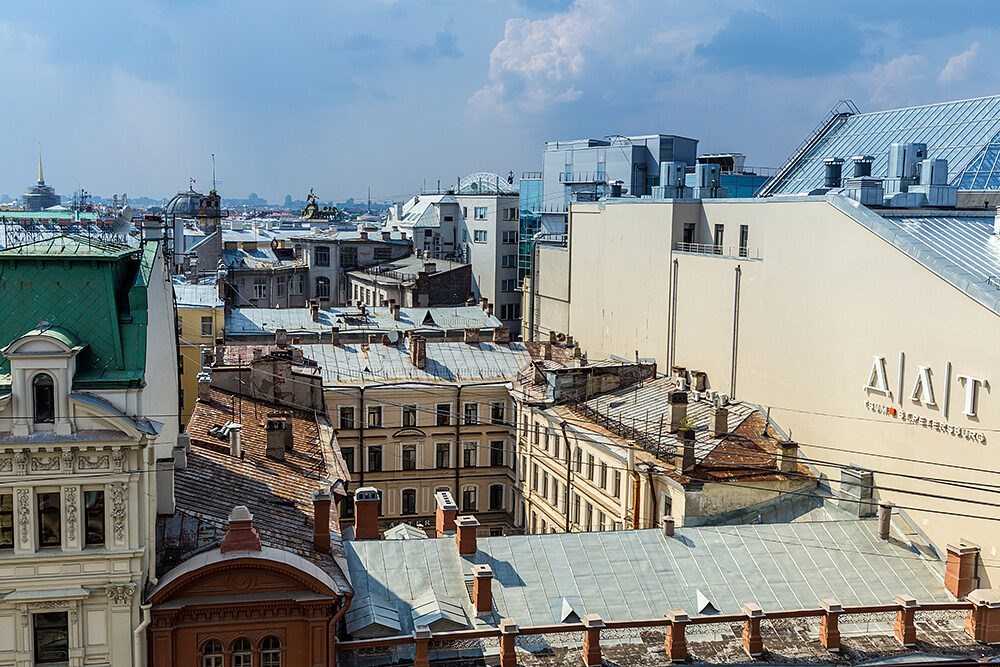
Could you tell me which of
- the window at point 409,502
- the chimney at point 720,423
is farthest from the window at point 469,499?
the chimney at point 720,423

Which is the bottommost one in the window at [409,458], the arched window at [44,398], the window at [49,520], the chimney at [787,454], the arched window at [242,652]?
the window at [409,458]

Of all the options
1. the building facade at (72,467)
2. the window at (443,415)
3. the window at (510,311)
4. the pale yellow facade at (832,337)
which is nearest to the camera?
the building facade at (72,467)

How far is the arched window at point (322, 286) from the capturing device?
111 meters

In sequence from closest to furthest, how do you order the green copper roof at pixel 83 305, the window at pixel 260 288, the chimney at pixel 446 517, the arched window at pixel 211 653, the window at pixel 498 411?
the green copper roof at pixel 83 305, the arched window at pixel 211 653, the chimney at pixel 446 517, the window at pixel 498 411, the window at pixel 260 288

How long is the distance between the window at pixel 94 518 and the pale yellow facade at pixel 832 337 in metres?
25.5

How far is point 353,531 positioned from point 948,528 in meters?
19.9

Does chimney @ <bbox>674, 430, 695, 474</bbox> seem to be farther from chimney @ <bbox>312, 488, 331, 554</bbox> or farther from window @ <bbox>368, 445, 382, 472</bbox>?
window @ <bbox>368, 445, 382, 472</bbox>

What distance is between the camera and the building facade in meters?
23.3

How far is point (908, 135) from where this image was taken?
65688 mm

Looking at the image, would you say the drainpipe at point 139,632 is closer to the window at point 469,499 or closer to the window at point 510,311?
the window at point 469,499

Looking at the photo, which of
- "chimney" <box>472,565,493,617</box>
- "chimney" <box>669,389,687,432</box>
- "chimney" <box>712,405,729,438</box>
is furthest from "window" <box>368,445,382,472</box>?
"chimney" <box>472,565,493,617</box>

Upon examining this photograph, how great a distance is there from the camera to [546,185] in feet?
331

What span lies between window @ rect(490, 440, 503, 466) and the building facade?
1272 inches

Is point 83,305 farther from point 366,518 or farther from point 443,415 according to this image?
point 443,415
